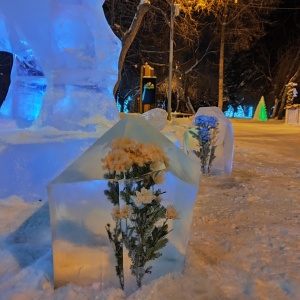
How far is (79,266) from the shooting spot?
101 inches

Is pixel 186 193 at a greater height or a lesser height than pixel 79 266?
greater

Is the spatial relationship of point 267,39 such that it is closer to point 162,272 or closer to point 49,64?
point 49,64

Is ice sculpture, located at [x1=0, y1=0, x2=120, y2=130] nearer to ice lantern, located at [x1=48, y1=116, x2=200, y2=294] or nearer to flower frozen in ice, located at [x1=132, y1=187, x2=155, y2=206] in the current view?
ice lantern, located at [x1=48, y1=116, x2=200, y2=294]

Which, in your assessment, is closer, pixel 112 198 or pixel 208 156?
pixel 112 198

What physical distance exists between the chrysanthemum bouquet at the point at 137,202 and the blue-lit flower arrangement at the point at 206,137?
180 inches

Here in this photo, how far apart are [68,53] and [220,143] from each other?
358cm

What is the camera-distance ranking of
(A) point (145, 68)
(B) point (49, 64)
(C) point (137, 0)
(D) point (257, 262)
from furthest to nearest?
(A) point (145, 68) < (C) point (137, 0) < (B) point (49, 64) < (D) point (257, 262)

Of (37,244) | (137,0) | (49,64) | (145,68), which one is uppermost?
(137,0)

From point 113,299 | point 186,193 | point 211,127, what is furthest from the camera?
point 211,127

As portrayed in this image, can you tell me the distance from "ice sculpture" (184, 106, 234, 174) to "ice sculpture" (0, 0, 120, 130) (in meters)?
2.00

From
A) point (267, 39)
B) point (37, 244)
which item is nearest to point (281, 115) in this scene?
point (267, 39)

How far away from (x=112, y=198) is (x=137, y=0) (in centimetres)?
1626

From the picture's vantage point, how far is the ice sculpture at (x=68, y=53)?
5.55 m

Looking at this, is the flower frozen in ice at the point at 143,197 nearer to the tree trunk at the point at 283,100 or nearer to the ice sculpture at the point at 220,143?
the ice sculpture at the point at 220,143
